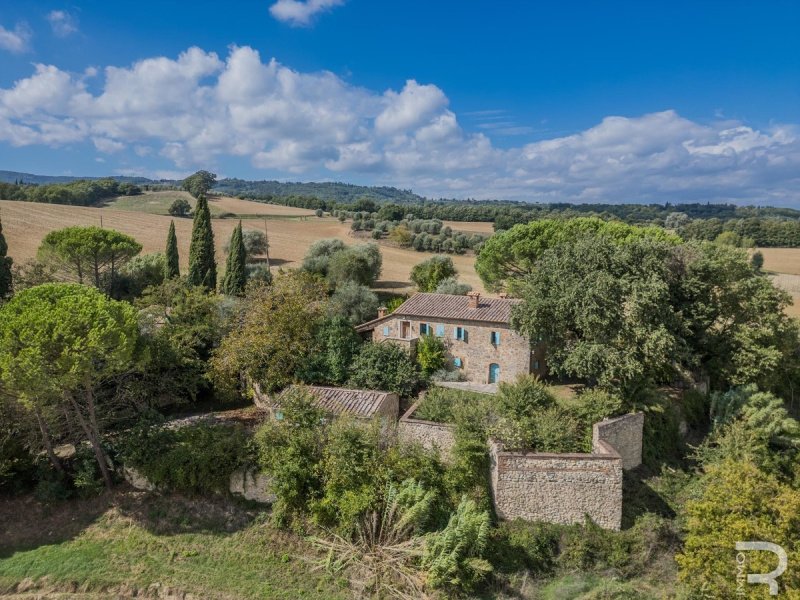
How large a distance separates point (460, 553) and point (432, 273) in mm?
33024

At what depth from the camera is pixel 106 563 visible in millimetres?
16078

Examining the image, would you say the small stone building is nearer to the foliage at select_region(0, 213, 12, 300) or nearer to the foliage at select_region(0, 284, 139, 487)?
the foliage at select_region(0, 284, 139, 487)

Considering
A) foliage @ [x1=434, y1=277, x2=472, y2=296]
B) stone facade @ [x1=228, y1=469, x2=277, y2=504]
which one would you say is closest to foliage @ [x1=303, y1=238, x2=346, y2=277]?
foliage @ [x1=434, y1=277, x2=472, y2=296]

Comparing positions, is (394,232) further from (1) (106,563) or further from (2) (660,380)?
(1) (106,563)

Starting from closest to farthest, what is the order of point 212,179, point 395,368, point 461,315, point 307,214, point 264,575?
point 264,575 → point 395,368 → point 461,315 → point 307,214 → point 212,179

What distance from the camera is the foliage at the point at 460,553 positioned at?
14.8 meters

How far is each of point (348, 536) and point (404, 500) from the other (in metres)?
2.28

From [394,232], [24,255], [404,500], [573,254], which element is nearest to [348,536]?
[404,500]

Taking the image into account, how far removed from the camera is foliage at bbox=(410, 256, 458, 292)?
46.2 metres

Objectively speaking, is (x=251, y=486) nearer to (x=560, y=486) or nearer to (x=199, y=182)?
(x=560, y=486)

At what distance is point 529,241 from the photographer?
126 feet

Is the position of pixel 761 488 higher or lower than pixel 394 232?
lower

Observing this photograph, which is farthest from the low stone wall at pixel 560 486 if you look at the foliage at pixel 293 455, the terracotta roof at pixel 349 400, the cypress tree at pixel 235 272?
the cypress tree at pixel 235 272

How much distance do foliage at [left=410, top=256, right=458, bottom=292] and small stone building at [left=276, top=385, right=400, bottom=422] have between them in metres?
23.9
